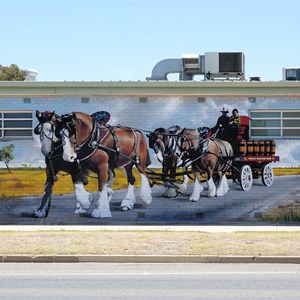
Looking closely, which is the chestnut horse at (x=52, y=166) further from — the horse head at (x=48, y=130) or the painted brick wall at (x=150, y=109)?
the painted brick wall at (x=150, y=109)

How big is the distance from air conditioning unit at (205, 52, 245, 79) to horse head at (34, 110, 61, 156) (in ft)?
17.5

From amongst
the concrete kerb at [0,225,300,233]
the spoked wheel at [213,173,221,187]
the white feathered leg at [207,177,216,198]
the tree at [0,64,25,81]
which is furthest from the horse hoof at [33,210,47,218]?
the tree at [0,64,25,81]

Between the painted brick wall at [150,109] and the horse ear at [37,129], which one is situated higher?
the painted brick wall at [150,109]

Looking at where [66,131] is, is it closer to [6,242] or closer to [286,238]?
[6,242]

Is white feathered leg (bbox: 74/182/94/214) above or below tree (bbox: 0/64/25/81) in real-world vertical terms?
below

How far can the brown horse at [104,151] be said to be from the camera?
22703 millimetres

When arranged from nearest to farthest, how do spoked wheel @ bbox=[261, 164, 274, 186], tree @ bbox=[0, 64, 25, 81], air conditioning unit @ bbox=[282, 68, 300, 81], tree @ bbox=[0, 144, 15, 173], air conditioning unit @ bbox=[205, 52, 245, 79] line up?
spoked wheel @ bbox=[261, 164, 274, 186]
tree @ bbox=[0, 144, 15, 173]
air conditioning unit @ bbox=[282, 68, 300, 81]
air conditioning unit @ bbox=[205, 52, 245, 79]
tree @ bbox=[0, 64, 25, 81]

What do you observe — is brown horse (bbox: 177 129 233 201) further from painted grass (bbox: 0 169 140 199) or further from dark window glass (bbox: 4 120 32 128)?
dark window glass (bbox: 4 120 32 128)

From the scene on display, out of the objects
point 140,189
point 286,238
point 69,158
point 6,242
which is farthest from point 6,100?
point 286,238

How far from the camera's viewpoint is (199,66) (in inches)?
1013

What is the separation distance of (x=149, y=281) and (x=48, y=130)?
10.4m

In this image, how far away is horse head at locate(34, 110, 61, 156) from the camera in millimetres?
22781

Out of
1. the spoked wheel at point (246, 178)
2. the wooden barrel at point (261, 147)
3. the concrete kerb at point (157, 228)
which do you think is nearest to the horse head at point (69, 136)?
the concrete kerb at point (157, 228)

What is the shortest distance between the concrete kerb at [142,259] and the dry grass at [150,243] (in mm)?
319
